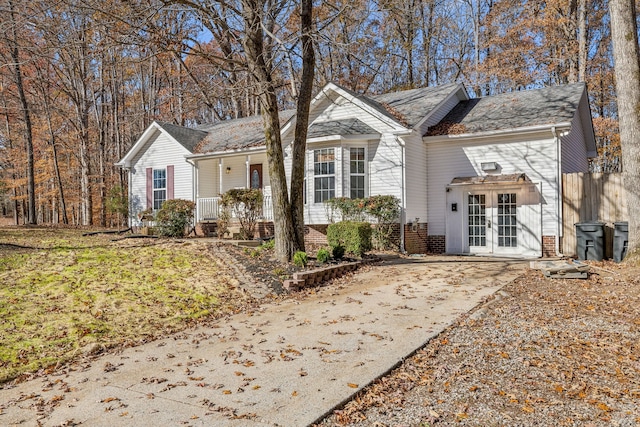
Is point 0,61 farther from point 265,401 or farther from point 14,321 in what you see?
point 265,401

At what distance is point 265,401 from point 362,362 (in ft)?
4.33

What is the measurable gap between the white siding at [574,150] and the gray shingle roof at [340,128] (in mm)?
6061

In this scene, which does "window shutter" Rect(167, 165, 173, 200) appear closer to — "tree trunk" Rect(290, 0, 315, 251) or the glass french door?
"tree trunk" Rect(290, 0, 315, 251)

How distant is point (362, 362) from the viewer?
481 centimetres

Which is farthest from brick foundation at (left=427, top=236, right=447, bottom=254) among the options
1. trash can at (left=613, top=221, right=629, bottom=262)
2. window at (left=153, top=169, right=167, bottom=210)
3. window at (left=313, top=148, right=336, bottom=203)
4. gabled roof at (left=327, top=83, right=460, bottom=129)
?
window at (left=153, top=169, right=167, bottom=210)

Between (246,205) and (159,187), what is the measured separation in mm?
7310

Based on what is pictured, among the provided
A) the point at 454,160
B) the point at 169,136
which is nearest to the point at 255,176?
the point at 169,136

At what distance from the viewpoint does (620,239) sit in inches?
436

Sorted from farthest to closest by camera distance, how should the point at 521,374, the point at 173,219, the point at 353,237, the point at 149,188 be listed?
the point at 149,188
the point at 173,219
the point at 353,237
the point at 521,374

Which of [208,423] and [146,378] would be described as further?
[146,378]

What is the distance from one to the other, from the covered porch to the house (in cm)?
89

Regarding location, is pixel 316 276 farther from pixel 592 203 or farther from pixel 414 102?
pixel 414 102

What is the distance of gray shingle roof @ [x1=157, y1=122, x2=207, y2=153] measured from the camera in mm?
19438

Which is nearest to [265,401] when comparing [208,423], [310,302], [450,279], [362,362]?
[208,423]
